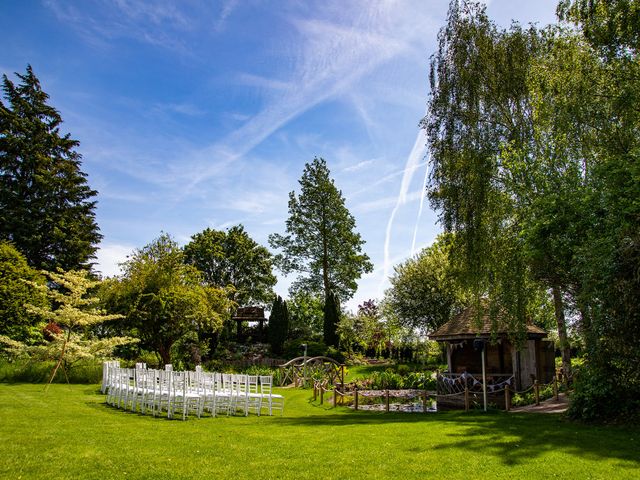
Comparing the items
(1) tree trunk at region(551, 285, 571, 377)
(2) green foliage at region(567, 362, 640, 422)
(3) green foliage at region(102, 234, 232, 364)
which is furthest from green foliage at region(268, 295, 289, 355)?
(2) green foliage at region(567, 362, 640, 422)

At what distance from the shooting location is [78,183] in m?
35.8

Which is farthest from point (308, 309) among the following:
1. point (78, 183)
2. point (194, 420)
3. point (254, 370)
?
point (194, 420)

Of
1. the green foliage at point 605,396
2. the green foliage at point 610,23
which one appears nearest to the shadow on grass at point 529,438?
the green foliage at point 605,396

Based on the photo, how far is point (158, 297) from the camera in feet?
77.0

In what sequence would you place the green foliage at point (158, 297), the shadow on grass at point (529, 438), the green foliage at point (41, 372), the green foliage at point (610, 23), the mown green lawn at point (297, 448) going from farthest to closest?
1. the green foliage at point (158, 297)
2. the green foliage at point (41, 372)
3. the green foliage at point (610, 23)
4. the shadow on grass at point (529, 438)
5. the mown green lawn at point (297, 448)

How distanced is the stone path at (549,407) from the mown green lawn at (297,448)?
2.02 meters

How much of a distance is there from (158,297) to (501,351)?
16504 millimetres

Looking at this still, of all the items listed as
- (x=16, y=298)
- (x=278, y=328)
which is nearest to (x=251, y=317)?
(x=278, y=328)

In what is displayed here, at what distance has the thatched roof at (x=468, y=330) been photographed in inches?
730

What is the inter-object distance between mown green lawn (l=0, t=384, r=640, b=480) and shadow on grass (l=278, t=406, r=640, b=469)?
19mm

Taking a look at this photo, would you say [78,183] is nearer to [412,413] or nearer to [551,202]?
[412,413]

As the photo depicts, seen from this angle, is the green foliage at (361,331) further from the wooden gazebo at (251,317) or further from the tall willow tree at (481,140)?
the tall willow tree at (481,140)

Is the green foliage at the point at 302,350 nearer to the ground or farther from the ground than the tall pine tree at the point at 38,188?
nearer to the ground

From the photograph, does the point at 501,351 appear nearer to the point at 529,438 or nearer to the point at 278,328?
the point at 529,438
